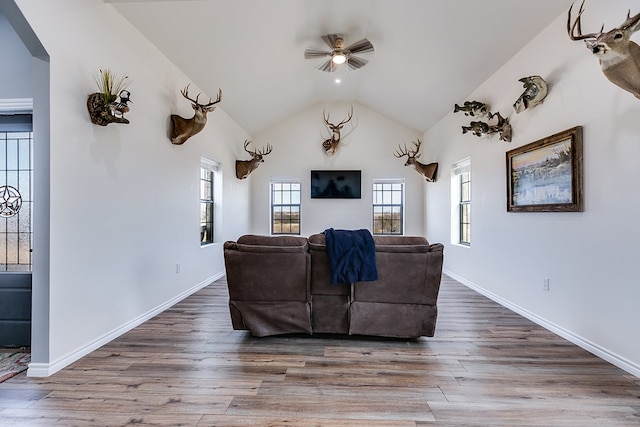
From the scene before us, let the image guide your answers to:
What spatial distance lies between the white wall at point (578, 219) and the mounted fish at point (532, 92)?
73mm

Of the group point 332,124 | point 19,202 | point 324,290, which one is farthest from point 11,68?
point 332,124

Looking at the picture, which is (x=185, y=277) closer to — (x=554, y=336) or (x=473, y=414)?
(x=473, y=414)

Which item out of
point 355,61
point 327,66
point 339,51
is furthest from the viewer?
point 327,66

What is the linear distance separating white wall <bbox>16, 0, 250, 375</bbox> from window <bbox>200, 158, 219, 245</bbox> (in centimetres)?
69

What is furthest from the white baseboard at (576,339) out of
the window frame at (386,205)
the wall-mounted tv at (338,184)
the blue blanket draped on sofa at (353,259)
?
the wall-mounted tv at (338,184)

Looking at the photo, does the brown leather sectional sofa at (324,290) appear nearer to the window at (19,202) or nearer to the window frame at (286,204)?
the window at (19,202)

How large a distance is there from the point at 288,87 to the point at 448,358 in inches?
190

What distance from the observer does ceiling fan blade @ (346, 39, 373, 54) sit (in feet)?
12.0

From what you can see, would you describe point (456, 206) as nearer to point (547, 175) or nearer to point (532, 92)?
point (547, 175)

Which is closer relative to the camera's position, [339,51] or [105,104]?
[105,104]

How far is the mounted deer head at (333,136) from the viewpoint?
6.52m

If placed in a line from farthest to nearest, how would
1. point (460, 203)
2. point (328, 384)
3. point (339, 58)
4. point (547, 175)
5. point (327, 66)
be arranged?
point (460, 203)
point (327, 66)
point (339, 58)
point (547, 175)
point (328, 384)

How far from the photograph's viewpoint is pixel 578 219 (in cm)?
265

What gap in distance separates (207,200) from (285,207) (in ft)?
7.28
